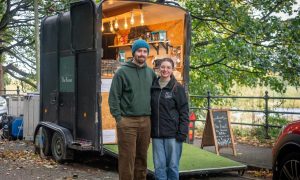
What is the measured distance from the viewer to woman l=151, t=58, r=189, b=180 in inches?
232

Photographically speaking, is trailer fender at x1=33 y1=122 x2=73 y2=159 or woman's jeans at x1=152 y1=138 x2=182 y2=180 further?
trailer fender at x1=33 y1=122 x2=73 y2=159

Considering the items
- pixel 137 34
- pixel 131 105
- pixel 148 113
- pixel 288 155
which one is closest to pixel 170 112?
pixel 148 113

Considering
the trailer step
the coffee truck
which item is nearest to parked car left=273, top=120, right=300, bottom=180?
the coffee truck

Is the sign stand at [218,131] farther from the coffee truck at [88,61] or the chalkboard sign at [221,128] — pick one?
the coffee truck at [88,61]

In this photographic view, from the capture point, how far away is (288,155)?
6.15m

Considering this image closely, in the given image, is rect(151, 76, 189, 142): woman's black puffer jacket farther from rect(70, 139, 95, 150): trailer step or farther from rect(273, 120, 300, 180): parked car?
rect(70, 139, 95, 150): trailer step

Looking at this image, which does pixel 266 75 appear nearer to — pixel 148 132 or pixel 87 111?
pixel 87 111

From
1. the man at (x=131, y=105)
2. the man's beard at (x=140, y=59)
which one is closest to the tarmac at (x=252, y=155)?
the man at (x=131, y=105)

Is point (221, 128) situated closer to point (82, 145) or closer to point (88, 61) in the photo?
point (82, 145)

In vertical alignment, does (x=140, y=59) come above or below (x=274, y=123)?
above

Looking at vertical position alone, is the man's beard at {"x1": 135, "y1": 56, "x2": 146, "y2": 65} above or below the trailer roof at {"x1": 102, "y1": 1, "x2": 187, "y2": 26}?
below

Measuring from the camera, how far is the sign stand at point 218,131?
10.3 m

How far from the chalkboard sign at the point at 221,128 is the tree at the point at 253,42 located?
3.25 metres

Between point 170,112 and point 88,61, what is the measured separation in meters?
3.44
